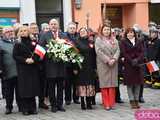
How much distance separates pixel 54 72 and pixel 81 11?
39.2 feet

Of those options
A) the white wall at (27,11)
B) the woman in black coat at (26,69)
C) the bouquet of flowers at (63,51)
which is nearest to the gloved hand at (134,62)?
the bouquet of flowers at (63,51)

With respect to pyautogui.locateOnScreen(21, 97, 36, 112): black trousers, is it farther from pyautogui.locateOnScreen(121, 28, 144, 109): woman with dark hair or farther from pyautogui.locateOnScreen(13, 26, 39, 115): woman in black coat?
pyautogui.locateOnScreen(121, 28, 144, 109): woman with dark hair

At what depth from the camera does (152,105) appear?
456 inches

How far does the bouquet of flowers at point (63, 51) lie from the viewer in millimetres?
10711

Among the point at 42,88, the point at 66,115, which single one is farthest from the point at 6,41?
the point at 66,115

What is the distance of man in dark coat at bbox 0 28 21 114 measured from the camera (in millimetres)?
10805

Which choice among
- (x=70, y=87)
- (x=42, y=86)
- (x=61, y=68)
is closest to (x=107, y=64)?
(x=61, y=68)

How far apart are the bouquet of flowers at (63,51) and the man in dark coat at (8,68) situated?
0.78 meters

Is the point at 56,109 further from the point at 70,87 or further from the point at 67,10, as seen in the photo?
the point at 67,10

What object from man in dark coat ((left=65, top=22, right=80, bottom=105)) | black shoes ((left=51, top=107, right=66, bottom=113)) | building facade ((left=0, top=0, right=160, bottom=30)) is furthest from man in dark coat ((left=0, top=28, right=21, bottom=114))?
building facade ((left=0, top=0, right=160, bottom=30))

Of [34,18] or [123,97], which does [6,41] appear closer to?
[123,97]

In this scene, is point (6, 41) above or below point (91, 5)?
below

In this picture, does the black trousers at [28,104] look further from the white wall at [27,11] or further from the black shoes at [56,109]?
the white wall at [27,11]

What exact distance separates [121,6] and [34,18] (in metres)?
4.41
